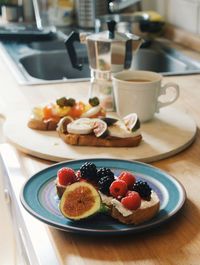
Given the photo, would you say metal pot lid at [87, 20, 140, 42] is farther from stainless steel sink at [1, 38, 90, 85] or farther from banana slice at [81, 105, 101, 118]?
stainless steel sink at [1, 38, 90, 85]

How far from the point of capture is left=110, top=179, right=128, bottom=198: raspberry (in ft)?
2.41

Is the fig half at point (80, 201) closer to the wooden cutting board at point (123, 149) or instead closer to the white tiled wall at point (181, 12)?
the wooden cutting board at point (123, 149)

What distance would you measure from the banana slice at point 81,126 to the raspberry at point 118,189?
279 mm

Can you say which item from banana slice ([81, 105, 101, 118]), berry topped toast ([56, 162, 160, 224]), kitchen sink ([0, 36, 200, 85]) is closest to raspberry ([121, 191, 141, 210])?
berry topped toast ([56, 162, 160, 224])

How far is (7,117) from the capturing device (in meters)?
1.16

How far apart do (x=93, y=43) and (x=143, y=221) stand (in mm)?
665

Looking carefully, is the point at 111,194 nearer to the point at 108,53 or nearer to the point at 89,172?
the point at 89,172

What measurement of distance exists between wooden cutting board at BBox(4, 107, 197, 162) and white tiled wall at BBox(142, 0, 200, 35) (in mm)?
936

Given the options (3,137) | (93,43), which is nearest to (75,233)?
(3,137)

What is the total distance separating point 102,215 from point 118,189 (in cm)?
4

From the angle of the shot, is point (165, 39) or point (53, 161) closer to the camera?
point (53, 161)

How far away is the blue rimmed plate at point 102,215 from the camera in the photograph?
71 centimetres

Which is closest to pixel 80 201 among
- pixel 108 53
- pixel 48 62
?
pixel 108 53

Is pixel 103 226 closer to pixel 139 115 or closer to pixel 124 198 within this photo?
pixel 124 198
